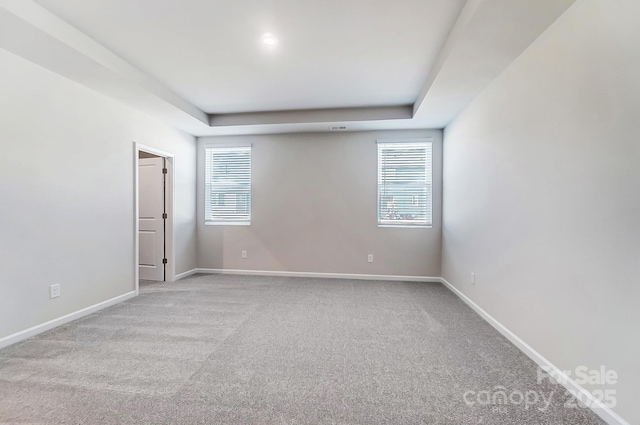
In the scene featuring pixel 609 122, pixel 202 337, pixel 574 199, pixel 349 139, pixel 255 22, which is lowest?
pixel 202 337

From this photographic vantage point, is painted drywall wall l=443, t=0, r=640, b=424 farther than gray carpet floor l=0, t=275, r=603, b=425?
No

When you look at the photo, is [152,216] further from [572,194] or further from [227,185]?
[572,194]

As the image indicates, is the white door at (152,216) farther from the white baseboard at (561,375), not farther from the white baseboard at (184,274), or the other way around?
the white baseboard at (561,375)

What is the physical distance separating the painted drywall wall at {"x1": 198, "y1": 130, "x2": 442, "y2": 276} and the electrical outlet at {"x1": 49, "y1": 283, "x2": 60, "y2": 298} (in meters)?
2.49

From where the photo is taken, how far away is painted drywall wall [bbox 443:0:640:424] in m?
1.41

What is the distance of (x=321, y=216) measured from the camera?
15.8ft

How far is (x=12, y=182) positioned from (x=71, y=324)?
149 cm

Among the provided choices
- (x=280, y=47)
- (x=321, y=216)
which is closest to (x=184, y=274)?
(x=321, y=216)

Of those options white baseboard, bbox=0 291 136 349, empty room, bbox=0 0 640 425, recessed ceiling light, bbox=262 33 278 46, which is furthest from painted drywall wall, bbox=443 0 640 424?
white baseboard, bbox=0 291 136 349

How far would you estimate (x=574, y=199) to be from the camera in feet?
5.75

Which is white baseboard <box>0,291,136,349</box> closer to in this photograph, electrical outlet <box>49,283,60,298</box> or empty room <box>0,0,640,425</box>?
empty room <box>0,0,640,425</box>

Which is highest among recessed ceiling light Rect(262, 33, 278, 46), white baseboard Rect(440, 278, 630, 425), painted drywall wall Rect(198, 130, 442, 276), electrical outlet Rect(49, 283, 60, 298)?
recessed ceiling light Rect(262, 33, 278, 46)

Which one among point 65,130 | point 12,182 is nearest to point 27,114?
point 65,130

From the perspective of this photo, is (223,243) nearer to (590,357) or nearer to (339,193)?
(339,193)
